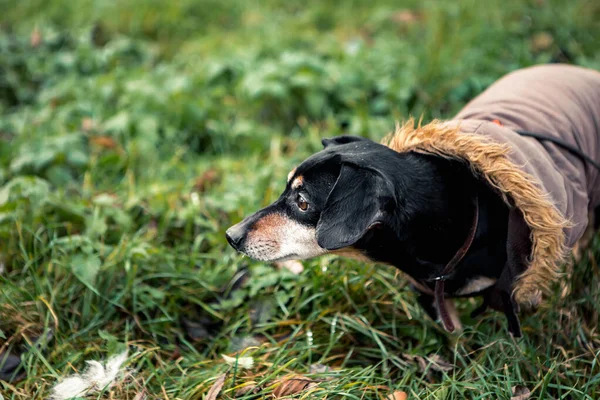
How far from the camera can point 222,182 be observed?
11.6 ft

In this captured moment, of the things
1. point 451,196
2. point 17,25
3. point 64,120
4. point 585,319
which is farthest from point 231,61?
point 585,319

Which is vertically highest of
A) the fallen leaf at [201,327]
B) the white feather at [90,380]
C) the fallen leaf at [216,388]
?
the white feather at [90,380]

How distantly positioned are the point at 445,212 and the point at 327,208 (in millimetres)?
443

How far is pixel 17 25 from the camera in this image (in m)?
5.31

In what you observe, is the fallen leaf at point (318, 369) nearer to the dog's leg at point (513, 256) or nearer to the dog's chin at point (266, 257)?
the dog's chin at point (266, 257)

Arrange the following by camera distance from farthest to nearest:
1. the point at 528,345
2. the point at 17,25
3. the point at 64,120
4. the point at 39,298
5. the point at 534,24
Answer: the point at 17,25
the point at 534,24
the point at 64,120
the point at 39,298
the point at 528,345

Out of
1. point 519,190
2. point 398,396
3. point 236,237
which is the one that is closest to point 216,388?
point 236,237

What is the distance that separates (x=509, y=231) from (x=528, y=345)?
1.63 feet

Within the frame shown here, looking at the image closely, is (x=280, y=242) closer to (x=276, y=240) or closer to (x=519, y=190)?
(x=276, y=240)

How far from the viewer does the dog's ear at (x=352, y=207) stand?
6.73 ft

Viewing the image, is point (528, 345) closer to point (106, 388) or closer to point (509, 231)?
point (509, 231)

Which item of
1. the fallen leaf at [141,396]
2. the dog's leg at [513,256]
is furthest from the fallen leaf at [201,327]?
the dog's leg at [513,256]

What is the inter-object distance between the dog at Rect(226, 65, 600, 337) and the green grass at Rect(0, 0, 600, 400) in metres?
0.31

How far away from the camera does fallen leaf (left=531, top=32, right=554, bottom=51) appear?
4615mm
